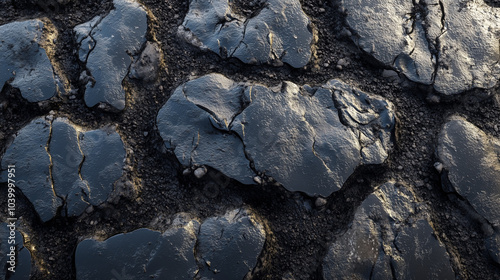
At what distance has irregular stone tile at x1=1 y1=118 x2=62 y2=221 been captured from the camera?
61.0 inches

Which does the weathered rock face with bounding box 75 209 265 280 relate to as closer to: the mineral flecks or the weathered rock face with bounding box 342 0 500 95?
the mineral flecks

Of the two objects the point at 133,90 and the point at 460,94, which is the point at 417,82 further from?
the point at 133,90

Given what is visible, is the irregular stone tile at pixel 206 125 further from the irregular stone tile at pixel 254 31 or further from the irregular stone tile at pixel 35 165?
the irregular stone tile at pixel 35 165

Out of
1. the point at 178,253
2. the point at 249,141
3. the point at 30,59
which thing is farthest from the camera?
the point at 30,59

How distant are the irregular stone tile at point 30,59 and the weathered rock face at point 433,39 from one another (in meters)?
1.44

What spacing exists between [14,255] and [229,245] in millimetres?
852

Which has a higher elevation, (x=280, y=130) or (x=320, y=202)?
(x=280, y=130)

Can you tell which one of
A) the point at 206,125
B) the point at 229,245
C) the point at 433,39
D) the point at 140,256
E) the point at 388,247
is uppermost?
the point at 433,39

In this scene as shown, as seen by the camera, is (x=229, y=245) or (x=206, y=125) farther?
(x=206, y=125)

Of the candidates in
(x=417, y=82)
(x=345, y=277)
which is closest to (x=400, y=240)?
(x=345, y=277)

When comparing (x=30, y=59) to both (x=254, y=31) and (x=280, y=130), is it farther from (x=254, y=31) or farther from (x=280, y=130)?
(x=280, y=130)

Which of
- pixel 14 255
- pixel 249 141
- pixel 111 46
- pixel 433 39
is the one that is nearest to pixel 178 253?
pixel 249 141

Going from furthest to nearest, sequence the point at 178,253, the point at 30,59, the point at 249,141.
→ the point at 30,59 → the point at 249,141 → the point at 178,253

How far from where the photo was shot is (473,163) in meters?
1.65
